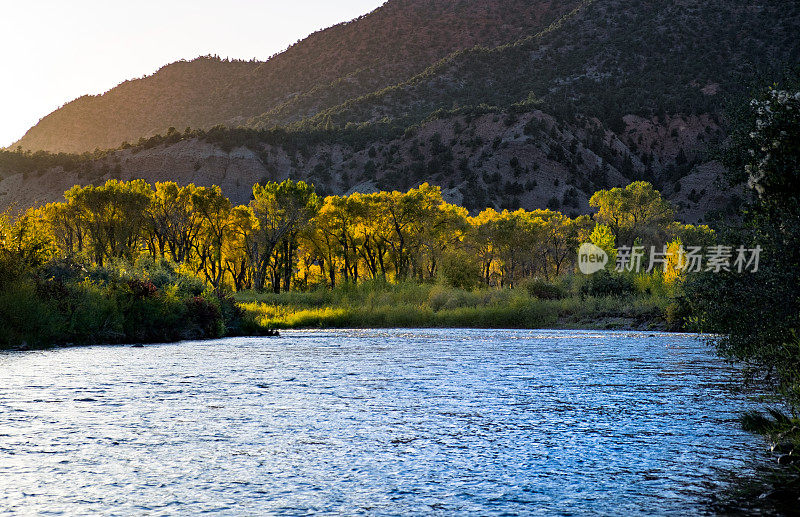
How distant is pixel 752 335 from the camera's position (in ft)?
45.0

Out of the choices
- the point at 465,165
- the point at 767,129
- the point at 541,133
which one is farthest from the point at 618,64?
the point at 767,129

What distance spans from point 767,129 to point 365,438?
30.1 feet

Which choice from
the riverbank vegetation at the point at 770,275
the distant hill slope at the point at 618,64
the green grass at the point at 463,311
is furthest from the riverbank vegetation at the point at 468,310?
the distant hill slope at the point at 618,64

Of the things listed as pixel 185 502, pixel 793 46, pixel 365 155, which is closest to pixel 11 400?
pixel 185 502

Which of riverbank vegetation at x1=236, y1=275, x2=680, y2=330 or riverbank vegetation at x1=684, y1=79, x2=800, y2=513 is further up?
riverbank vegetation at x1=684, y1=79, x2=800, y2=513

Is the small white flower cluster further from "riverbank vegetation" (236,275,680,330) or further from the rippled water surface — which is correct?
"riverbank vegetation" (236,275,680,330)

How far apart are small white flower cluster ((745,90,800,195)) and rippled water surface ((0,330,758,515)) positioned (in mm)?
4879

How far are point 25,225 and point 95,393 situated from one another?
19.9 meters

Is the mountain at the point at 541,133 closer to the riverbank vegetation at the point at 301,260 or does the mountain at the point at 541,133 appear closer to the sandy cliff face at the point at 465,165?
the sandy cliff face at the point at 465,165

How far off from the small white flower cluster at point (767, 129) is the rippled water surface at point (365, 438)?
488cm

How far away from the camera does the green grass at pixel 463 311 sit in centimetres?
5697

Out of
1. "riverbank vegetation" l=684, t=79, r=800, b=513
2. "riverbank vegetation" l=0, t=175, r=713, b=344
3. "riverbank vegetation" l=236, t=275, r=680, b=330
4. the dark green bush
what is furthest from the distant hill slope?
"riverbank vegetation" l=684, t=79, r=800, b=513

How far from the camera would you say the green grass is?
5697cm

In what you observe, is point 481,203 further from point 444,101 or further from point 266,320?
point 266,320
